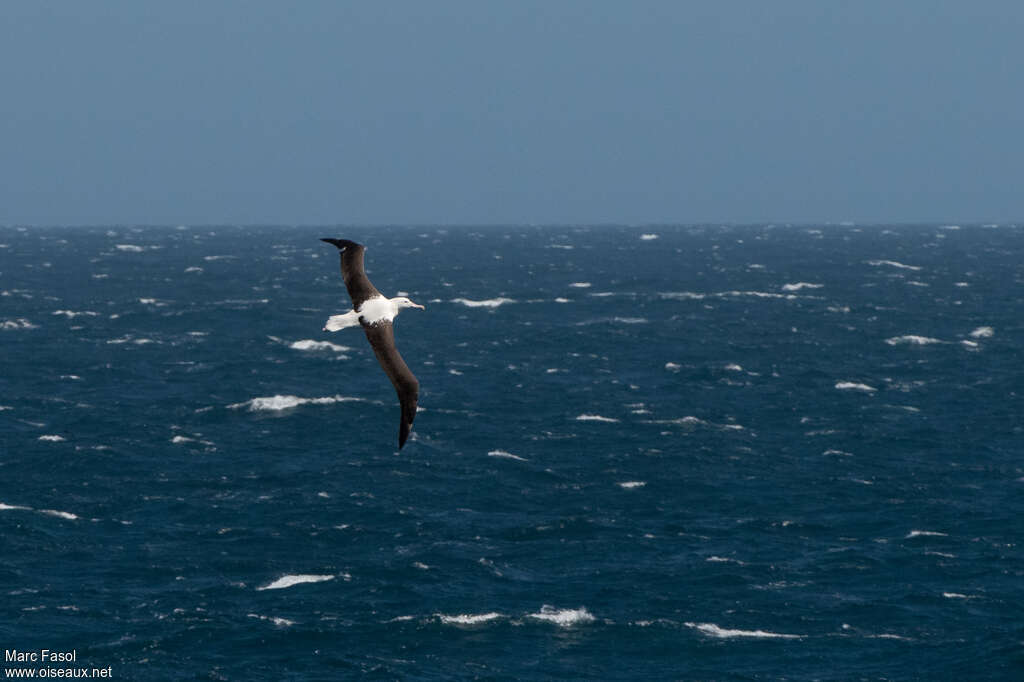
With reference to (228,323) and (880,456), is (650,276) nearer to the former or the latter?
(228,323)

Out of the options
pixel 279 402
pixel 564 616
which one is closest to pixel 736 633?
pixel 564 616

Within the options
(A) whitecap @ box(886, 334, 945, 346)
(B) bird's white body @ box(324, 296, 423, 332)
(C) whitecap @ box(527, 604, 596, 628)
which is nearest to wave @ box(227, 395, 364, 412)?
(C) whitecap @ box(527, 604, 596, 628)

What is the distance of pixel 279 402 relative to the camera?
82.2m

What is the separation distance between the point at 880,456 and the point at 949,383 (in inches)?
906

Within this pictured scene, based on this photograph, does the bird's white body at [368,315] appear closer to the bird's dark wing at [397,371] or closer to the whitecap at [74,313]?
the bird's dark wing at [397,371]

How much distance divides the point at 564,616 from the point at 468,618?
341 cm

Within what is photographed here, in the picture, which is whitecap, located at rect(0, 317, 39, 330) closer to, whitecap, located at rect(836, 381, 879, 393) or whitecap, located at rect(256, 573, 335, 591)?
whitecap, located at rect(836, 381, 879, 393)

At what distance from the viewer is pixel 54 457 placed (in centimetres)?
6769

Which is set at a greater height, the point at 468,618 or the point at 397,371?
the point at 397,371

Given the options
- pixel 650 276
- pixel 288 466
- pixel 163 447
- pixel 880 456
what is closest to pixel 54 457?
pixel 163 447

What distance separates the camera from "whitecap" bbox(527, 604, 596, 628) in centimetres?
4712

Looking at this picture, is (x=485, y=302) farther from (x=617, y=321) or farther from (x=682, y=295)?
(x=682, y=295)

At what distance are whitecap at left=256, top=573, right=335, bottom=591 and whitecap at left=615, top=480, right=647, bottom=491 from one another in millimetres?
17423

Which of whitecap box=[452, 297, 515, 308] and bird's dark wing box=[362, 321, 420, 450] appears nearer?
bird's dark wing box=[362, 321, 420, 450]
